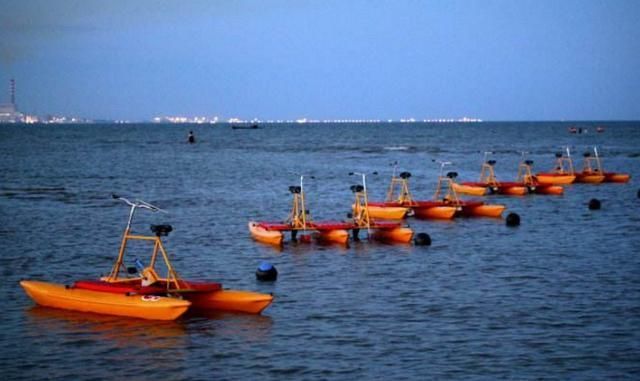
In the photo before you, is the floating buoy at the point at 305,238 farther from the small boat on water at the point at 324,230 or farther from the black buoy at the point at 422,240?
the black buoy at the point at 422,240

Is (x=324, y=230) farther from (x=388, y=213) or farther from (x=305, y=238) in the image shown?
(x=388, y=213)

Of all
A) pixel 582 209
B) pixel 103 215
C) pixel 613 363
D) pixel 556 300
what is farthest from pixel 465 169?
pixel 613 363

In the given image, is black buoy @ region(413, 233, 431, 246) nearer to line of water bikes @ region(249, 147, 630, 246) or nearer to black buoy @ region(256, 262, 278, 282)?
line of water bikes @ region(249, 147, 630, 246)

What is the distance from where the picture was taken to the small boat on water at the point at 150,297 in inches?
936

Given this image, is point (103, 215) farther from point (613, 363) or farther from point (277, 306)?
point (613, 363)

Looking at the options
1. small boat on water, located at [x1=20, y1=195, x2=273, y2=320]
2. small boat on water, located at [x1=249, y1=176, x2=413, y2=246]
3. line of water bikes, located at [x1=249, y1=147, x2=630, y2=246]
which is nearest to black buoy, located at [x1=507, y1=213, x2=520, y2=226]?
line of water bikes, located at [x1=249, y1=147, x2=630, y2=246]

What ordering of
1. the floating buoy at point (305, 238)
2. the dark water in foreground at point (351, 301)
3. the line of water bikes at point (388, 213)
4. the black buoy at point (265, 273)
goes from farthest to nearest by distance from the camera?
the floating buoy at point (305, 238) → the line of water bikes at point (388, 213) → the black buoy at point (265, 273) → the dark water in foreground at point (351, 301)

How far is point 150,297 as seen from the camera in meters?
23.8

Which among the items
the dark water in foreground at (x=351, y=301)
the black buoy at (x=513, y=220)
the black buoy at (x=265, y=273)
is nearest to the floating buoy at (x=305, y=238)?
the dark water in foreground at (x=351, y=301)

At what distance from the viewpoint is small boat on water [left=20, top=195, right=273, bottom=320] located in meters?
23.8

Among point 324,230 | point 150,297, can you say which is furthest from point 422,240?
point 150,297

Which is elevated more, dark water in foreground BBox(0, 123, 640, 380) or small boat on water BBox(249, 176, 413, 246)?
small boat on water BBox(249, 176, 413, 246)

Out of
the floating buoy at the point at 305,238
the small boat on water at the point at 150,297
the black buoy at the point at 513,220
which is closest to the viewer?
the small boat on water at the point at 150,297

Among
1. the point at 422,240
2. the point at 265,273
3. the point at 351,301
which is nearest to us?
the point at 351,301
